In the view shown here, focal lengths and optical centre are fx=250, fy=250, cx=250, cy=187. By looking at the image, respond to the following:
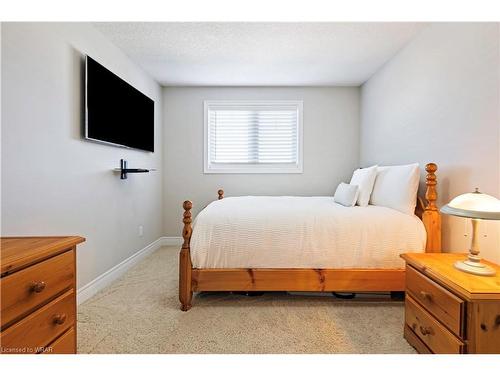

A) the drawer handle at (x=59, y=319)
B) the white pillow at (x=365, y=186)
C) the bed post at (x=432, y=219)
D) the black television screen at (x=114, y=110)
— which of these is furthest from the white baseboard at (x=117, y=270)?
the bed post at (x=432, y=219)

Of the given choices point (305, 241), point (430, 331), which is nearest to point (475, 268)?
point (430, 331)

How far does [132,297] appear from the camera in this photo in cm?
219

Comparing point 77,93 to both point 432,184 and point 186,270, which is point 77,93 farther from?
point 432,184

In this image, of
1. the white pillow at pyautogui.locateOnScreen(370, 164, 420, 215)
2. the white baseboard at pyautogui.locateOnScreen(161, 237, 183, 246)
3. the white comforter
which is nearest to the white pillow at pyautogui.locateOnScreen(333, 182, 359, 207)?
the white pillow at pyautogui.locateOnScreen(370, 164, 420, 215)

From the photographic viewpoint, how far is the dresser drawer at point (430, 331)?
3.83 feet

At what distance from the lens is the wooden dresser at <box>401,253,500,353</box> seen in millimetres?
1080

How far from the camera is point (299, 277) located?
1.95m

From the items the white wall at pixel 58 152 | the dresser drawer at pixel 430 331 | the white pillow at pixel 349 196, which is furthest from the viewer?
the white pillow at pixel 349 196

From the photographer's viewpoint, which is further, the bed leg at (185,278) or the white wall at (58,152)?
the bed leg at (185,278)

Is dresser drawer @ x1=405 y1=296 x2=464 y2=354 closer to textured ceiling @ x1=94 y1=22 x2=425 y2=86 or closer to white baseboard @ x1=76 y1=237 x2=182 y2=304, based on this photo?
textured ceiling @ x1=94 y1=22 x2=425 y2=86

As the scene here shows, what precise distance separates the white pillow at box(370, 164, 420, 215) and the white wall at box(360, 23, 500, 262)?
0.20 metres

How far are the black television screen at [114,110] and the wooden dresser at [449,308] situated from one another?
103 inches

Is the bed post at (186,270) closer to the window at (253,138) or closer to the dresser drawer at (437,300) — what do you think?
the dresser drawer at (437,300)
